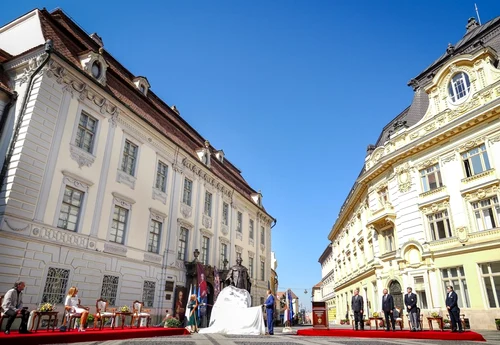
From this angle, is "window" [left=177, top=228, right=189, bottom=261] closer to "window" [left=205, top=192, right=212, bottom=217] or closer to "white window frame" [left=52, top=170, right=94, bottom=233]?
"window" [left=205, top=192, right=212, bottom=217]

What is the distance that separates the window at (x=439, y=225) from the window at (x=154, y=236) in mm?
17450

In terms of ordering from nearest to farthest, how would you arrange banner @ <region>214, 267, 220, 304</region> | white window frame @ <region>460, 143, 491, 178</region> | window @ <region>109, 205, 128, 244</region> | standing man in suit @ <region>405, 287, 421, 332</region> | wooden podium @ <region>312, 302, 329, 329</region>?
standing man in suit @ <region>405, 287, 421, 332</region>
wooden podium @ <region>312, 302, 329, 329</region>
window @ <region>109, 205, 128, 244</region>
white window frame @ <region>460, 143, 491, 178</region>
banner @ <region>214, 267, 220, 304</region>

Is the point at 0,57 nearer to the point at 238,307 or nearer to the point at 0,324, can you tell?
the point at 0,324

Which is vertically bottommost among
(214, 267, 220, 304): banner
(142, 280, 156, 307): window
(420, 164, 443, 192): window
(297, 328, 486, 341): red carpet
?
(297, 328, 486, 341): red carpet

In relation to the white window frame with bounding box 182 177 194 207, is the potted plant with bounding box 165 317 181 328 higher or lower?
lower

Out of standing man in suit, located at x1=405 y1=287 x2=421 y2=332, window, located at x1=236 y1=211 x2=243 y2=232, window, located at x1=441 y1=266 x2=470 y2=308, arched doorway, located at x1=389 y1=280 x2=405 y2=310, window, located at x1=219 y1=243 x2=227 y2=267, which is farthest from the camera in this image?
window, located at x1=236 y1=211 x2=243 y2=232

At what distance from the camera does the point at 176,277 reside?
21.0 m

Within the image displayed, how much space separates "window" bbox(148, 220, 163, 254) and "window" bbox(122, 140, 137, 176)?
333 cm

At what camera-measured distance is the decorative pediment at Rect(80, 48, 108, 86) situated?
16578 millimetres

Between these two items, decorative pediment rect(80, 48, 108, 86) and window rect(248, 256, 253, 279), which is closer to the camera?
decorative pediment rect(80, 48, 108, 86)

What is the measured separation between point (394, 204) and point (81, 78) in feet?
72.2

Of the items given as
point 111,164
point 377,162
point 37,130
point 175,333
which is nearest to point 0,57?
point 37,130

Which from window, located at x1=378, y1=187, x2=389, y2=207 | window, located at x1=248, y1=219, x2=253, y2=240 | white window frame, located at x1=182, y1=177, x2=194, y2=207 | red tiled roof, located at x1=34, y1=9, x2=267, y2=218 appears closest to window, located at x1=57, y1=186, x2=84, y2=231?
red tiled roof, located at x1=34, y1=9, x2=267, y2=218

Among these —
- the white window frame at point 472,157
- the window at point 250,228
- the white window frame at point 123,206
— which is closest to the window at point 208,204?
the window at point 250,228
